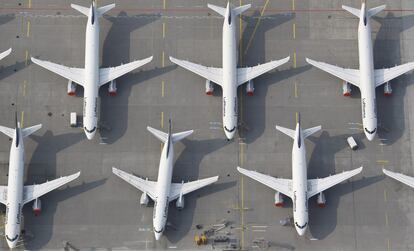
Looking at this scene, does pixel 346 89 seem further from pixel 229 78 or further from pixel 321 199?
pixel 229 78

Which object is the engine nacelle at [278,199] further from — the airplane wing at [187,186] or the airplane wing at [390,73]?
the airplane wing at [390,73]

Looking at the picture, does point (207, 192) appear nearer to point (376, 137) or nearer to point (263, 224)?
point (263, 224)

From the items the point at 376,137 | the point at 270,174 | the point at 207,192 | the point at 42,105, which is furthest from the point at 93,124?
the point at 376,137

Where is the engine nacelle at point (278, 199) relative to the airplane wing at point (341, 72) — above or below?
below

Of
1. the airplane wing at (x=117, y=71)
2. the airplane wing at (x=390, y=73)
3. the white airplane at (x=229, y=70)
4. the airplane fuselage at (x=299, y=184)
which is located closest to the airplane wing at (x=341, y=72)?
the airplane wing at (x=390, y=73)

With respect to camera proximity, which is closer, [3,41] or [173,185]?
[173,185]
